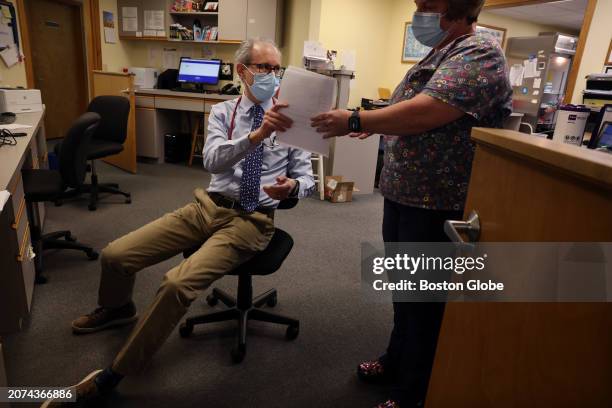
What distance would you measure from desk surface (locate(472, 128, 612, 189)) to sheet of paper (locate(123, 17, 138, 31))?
545 centimetres

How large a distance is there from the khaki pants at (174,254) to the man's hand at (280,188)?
110 mm

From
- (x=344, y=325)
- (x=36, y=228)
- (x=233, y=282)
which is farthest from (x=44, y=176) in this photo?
(x=344, y=325)

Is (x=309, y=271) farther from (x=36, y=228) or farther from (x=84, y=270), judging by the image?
(x=36, y=228)

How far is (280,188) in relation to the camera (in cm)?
159

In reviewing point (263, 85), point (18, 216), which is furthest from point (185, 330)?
point (263, 85)

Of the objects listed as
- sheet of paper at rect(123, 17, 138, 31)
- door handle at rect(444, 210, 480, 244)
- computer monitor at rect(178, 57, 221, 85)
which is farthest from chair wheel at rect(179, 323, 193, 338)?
sheet of paper at rect(123, 17, 138, 31)

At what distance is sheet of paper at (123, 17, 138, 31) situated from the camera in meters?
5.15

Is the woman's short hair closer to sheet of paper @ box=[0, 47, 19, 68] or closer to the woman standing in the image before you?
the woman standing

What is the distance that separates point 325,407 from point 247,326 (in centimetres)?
56

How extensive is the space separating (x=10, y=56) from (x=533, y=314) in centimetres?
498

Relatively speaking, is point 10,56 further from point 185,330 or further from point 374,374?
point 374,374

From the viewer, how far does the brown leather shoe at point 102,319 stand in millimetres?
1782

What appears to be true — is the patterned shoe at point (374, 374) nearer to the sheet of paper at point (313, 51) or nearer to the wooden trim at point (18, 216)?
the wooden trim at point (18, 216)

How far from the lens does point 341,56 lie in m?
5.26
